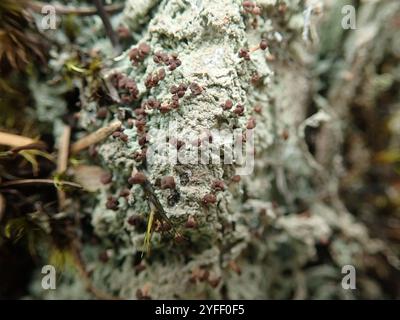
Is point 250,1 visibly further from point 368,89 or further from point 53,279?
point 53,279

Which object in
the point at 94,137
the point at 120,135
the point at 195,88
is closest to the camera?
the point at 195,88

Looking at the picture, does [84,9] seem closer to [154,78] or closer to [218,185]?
[154,78]

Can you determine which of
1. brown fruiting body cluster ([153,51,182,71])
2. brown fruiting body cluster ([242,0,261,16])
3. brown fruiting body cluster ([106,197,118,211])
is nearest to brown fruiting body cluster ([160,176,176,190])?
brown fruiting body cluster ([106,197,118,211])

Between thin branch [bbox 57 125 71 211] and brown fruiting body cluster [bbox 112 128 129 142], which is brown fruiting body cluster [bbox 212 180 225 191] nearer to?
brown fruiting body cluster [bbox 112 128 129 142]

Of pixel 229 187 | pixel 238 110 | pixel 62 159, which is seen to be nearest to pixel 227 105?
pixel 238 110

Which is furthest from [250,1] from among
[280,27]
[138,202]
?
[138,202]
